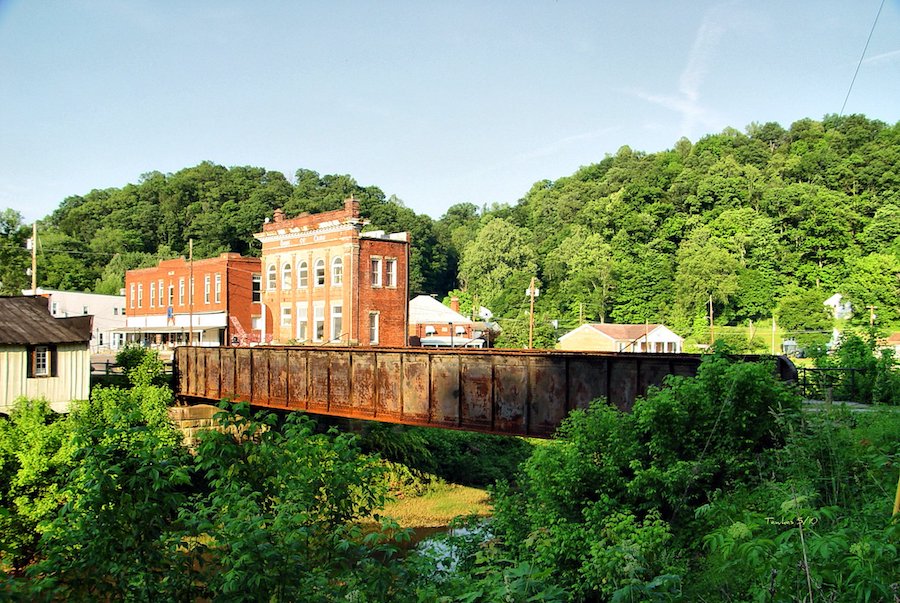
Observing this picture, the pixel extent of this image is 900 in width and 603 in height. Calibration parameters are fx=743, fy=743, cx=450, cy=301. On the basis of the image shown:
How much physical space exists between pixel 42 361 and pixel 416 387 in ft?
52.2

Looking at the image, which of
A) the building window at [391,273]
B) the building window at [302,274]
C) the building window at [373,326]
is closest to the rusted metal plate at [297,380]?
the building window at [373,326]

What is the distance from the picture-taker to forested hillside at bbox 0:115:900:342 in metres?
78.0

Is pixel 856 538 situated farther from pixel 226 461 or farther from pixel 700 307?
pixel 700 307

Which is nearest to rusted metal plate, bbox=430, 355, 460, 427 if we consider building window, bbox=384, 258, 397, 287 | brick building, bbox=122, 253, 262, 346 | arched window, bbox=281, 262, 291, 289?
building window, bbox=384, 258, 397, 287

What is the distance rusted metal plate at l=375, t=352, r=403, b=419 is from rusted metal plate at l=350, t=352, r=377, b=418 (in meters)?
0.23

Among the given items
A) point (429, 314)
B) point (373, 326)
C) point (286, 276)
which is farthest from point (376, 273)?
point (429, 314)

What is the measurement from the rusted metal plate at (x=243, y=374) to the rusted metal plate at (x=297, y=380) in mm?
2848

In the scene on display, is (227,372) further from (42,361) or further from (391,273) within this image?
(391,273)

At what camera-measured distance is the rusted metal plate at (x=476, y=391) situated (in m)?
19.4

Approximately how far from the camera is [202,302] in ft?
193

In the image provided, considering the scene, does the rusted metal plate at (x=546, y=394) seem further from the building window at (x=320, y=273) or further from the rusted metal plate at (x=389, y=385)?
the building window at (x=320, y=273)

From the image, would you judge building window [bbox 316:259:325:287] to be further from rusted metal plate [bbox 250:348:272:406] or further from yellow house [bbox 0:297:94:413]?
rusted metal plate [bbox 250:348:272:406]

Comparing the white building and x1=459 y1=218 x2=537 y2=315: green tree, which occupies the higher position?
x1=459 y1=218 x2=537 y2=315: green tree

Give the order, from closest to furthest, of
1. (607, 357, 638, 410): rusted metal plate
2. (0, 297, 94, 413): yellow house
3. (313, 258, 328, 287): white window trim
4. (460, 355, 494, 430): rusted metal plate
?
1. (607, 357, 638, 410): rusted metal plate
2. (460, 355, 494, 430): rusted metal plate
3. (0, 297, 94, 413): yellow house
4. (313, 258, 328, 287): white window trim
